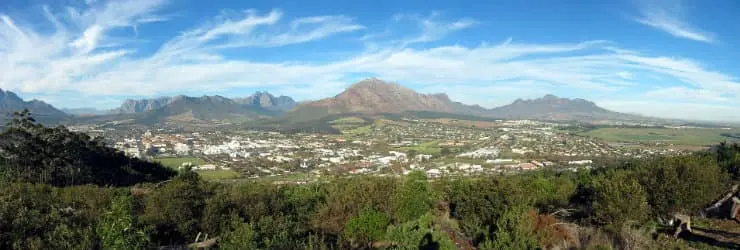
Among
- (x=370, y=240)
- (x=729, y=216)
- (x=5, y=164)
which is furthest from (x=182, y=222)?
(x=5, y=164)

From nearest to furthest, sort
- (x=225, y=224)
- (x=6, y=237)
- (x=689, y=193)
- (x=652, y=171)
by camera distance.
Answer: (x=6, y=237), (x=225, y=224), (x=689, y=193), (x=652, y=171)

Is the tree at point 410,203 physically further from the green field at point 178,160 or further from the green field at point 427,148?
the green field at point 427,148

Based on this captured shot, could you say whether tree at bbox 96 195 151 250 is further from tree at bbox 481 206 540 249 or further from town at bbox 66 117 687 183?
town at bbox 66 117 687 183

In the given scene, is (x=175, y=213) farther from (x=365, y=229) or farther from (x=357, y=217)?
(x=365, y=229)

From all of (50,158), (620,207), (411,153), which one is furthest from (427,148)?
(620,207)

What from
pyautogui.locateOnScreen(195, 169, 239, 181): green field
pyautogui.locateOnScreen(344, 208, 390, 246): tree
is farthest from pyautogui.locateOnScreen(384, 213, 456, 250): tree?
pyautogui.locateOnScreen(195, 169, 239, 181): green field

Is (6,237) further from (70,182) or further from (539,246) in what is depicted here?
(70,182)
